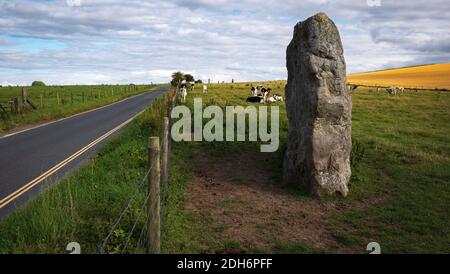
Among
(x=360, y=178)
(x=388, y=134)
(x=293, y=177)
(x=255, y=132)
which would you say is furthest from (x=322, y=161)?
(x=388, y=134)

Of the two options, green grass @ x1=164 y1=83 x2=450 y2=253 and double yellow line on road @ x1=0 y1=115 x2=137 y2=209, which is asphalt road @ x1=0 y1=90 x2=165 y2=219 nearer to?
double yellow line on road @ x1=0 y1=115 x2=137 y2=209

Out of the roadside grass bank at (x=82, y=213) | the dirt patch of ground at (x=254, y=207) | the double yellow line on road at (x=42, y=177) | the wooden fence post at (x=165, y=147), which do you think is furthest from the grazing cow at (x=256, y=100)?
the wooden fence post at (x=165, y=147)

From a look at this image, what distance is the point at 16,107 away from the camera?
3023 cm

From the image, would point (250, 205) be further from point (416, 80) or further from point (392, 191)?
point (416, 80)

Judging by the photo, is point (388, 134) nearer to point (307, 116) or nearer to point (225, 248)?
point (307, 116)

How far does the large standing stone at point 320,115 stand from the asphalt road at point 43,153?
713 centimetres

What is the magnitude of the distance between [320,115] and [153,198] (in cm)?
725

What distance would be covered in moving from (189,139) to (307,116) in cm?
612

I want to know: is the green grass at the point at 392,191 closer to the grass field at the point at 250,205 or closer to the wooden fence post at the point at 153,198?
the grass field at the point at 250,205

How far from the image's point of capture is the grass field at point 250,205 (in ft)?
30.4

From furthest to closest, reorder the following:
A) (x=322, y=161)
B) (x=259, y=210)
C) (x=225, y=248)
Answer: (x=322, y=161)
(x=259, y=210)
(x=225, y=248)

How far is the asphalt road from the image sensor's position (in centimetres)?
1248

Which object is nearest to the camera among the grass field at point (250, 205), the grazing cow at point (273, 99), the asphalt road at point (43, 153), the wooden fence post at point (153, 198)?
the wooden fence post at point (153, 198)

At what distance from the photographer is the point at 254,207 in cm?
1205
